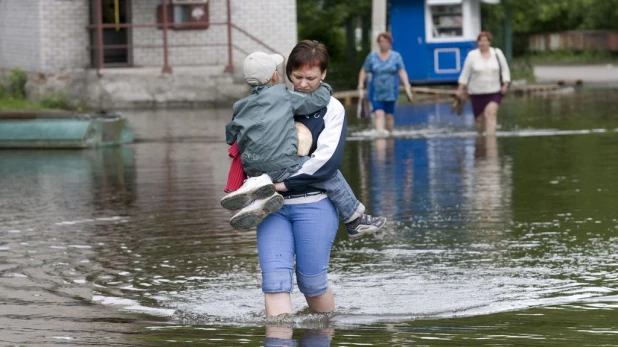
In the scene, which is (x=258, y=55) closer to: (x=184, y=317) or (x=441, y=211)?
(x=184, y=317)

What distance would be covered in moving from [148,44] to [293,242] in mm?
24963

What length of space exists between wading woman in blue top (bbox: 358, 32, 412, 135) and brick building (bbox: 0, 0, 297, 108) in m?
9.56

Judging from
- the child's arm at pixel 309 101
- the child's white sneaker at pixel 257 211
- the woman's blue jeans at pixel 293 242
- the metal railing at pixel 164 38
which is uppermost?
the metal railing at pixel 164 38

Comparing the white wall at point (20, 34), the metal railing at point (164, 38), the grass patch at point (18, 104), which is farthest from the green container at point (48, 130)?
the white wall at point (20, 34)

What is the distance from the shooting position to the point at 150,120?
86.2 feet

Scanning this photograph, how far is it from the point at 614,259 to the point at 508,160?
724 centimetres

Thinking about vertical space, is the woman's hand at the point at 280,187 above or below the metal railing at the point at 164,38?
below

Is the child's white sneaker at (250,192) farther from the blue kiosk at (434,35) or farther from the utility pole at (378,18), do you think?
the blue kiosk at (434,35)

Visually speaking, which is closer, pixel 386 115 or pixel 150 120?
pixel 386 115

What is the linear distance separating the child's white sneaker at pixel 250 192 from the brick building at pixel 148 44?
23.2m

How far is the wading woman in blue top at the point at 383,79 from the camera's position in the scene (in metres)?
20.3

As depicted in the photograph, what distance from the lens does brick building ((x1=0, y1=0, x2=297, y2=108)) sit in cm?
3003

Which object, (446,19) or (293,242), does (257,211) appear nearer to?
(293,242)

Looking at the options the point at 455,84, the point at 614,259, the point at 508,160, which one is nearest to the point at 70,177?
the point at 508,160
